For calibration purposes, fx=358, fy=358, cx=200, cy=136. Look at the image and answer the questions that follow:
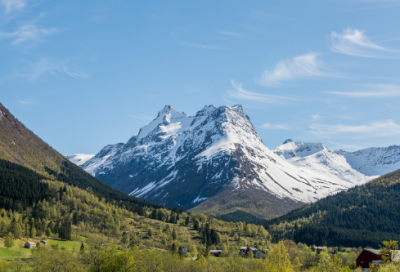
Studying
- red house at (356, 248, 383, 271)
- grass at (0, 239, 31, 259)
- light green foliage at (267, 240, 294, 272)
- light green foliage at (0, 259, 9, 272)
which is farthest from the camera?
red house at (356, 248, 383, 271)

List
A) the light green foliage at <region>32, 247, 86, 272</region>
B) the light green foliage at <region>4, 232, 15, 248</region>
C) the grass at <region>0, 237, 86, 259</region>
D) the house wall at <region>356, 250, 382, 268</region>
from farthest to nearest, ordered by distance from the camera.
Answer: the light green foliage at <region>4, 232, 15, 248</region> < the house wall at <region>356, 250, 382, 268</region> < the grass at <region>0, 237, 86, 259</region> < the light green foliage at <region>32, 247, 86, 272</region>

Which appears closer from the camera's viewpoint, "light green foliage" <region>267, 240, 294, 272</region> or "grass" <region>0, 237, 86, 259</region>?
"light green foliage" <region>267, 240, 294, 272</region>

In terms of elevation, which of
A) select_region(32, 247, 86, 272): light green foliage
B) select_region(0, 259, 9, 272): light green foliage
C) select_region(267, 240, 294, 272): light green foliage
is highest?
select_region(267, 240, 294, 272): light green foliage

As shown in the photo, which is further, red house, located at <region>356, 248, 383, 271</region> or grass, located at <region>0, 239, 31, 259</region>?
red house, located at <region>356, 248, 383, 271</region>

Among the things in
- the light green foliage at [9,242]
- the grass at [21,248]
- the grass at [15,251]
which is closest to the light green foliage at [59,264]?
the grass at [15,251]

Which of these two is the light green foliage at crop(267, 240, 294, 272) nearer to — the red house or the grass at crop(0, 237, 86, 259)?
the red house

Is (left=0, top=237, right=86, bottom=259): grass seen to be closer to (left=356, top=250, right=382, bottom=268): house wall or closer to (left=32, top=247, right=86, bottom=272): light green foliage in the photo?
(left=32, top=247, right=86, bottom=272): light green foliage

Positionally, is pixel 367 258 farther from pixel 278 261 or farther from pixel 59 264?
pixel 59 264

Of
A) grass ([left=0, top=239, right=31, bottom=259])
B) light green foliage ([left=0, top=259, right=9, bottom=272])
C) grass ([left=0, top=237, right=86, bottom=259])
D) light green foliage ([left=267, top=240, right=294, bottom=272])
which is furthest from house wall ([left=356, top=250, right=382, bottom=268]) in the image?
grass ([left=0, top=239, right=31, bottom=259])

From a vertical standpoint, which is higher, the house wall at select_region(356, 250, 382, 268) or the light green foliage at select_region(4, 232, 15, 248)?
the light green foliage at select_region(4, 232, 15, 248)

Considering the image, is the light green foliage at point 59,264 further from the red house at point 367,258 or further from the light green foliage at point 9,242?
the red house at point 367,258

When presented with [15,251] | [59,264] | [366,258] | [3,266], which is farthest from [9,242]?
[366,258]

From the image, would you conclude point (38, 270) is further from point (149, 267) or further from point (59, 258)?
point (149, 267)

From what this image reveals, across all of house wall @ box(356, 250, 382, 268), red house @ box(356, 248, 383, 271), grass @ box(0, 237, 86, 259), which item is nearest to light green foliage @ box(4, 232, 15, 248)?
grass @ box(0, 237, 86, 259)
